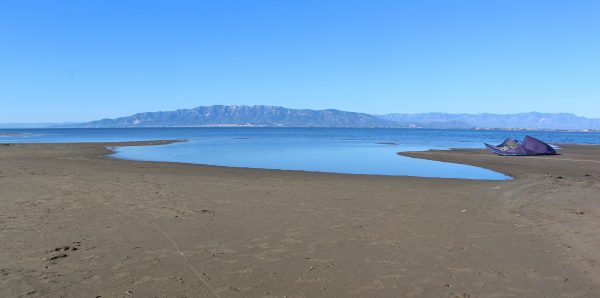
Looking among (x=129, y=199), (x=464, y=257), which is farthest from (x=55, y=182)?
(x=464, y=257)

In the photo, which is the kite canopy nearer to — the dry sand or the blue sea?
the blue sea

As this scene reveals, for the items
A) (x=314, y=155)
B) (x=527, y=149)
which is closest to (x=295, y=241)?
(x=314, y=155)

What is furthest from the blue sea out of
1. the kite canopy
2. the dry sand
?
the dry sand

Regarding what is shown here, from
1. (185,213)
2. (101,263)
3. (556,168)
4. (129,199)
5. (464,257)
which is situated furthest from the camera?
(556,168)

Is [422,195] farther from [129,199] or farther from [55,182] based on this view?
[55,182]

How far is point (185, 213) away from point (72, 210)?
9.32 feet

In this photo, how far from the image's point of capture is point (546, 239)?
891cm

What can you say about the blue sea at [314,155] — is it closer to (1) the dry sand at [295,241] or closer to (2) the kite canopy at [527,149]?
(2) the kite canopy at [527,149]

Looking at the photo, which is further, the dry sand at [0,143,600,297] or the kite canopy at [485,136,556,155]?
the kite canopy at [485,136,556,155]

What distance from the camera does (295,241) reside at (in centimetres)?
877

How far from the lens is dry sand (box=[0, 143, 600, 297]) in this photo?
641 cm

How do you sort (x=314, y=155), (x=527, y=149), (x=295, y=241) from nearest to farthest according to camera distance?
(x=295, y=241), (x=527, y=149), (x=314, y=155)

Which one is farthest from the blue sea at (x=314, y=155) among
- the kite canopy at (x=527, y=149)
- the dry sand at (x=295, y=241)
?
the dry sand at (x=295, y=241)

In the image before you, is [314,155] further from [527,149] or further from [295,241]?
[295,241]
